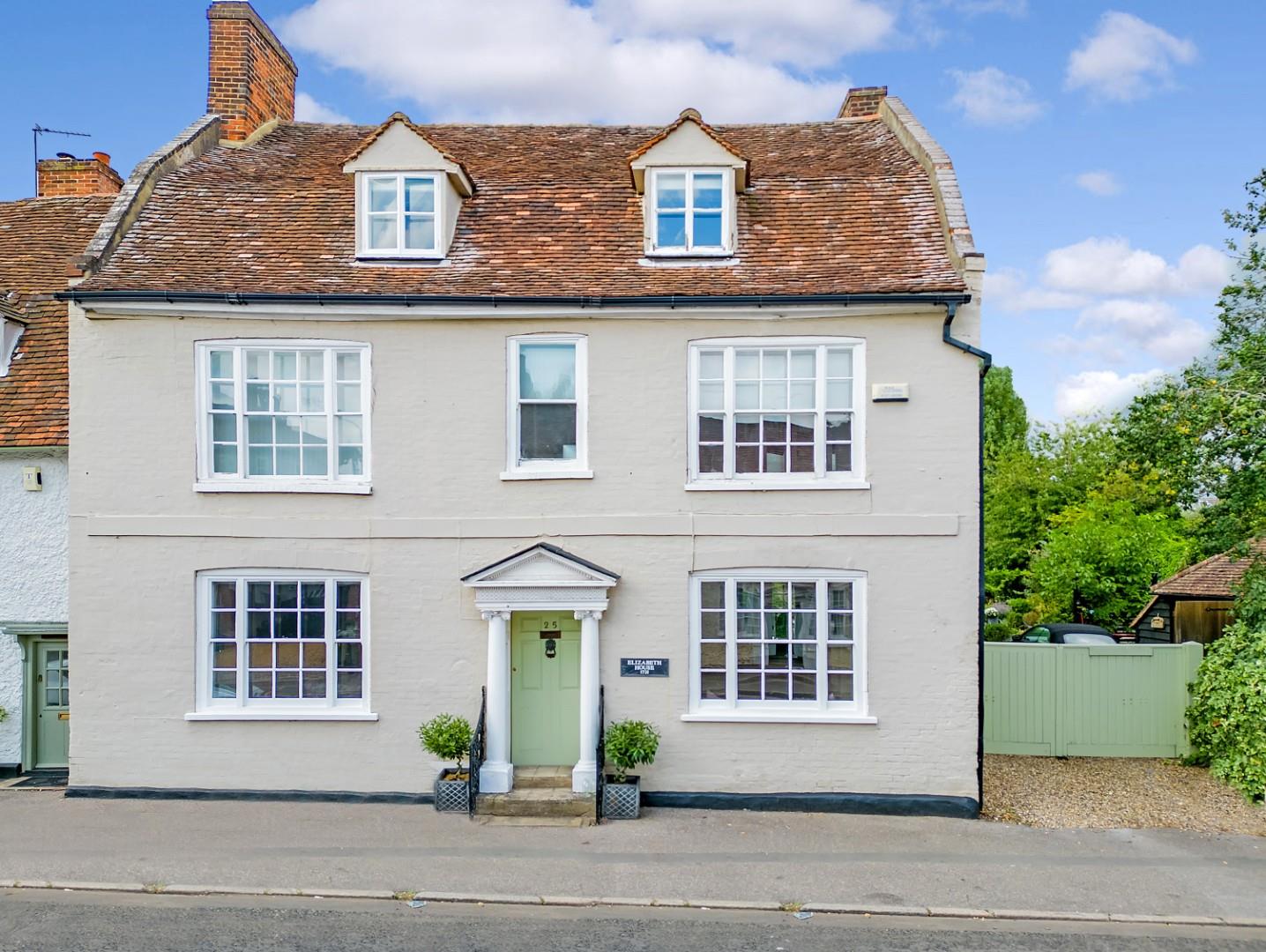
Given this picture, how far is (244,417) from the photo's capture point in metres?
12.1

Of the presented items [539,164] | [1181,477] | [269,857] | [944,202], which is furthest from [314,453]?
[1181,477]

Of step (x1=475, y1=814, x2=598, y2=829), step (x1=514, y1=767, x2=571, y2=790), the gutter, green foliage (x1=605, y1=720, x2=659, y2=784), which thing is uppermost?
the gutter

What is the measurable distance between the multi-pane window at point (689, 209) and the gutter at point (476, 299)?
1.18 metres

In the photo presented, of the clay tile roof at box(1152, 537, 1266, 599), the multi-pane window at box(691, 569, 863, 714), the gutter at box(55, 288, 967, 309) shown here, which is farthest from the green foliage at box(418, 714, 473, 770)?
the clay tile roof at box(1152, 537, 1266, 599)

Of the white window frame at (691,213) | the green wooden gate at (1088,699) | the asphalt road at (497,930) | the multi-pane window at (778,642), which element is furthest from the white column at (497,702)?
the green wooden gate at (1088,699)

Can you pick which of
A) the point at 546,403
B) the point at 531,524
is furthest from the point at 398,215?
the point at 531,524

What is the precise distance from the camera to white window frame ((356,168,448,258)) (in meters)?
12.6

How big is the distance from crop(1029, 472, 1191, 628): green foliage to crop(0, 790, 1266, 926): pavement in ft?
42.0

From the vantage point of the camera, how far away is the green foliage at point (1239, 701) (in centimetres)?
1205

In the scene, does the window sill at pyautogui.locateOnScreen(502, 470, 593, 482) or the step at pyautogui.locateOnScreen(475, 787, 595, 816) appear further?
the window sill at pyautogui.locateOnScreen(502, 470, 593, 482)

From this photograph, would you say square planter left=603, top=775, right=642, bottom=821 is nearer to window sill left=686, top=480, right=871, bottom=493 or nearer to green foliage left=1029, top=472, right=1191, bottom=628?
window sill left=686, top=480, right=871, bottom=493

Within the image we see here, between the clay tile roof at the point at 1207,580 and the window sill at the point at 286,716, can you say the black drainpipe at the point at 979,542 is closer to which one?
the window sill at the point at 286,716

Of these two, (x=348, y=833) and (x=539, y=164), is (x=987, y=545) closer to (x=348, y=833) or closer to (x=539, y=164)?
(x=539, y=164)

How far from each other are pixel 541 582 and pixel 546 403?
2.25 meters
